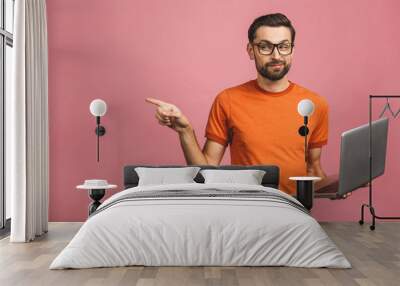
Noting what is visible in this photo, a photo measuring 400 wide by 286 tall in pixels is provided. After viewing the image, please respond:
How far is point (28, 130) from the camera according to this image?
5.87 m

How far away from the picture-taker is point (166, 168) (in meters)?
6.59

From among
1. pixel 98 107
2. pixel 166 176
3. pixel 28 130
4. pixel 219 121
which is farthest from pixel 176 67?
pixel 28 130

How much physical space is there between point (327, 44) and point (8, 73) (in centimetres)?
374

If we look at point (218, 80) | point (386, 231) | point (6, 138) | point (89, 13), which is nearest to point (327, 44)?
point (218, 80)

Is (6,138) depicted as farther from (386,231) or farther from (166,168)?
(386,231)

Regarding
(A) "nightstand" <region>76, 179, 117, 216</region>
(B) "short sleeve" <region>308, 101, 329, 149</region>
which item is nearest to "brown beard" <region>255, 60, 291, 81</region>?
(B) "short sleeve" <region>308, 101, 329, 149</region>

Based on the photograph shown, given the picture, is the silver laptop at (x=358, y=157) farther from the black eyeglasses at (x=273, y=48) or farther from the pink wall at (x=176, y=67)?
the black eyeglasses at (x=273, y=48)

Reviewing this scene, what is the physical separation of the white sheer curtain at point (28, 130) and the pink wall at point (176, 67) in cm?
74

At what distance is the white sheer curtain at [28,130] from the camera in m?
5.75

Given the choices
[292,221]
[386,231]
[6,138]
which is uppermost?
[6,138]

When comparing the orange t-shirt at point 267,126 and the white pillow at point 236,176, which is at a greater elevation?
the orange t-shirt at point 267,126

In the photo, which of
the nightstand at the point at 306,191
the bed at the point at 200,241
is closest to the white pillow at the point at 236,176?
the nightstand at the point at 306,191

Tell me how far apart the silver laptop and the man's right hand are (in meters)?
1.80

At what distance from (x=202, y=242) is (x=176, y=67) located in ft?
10.5
